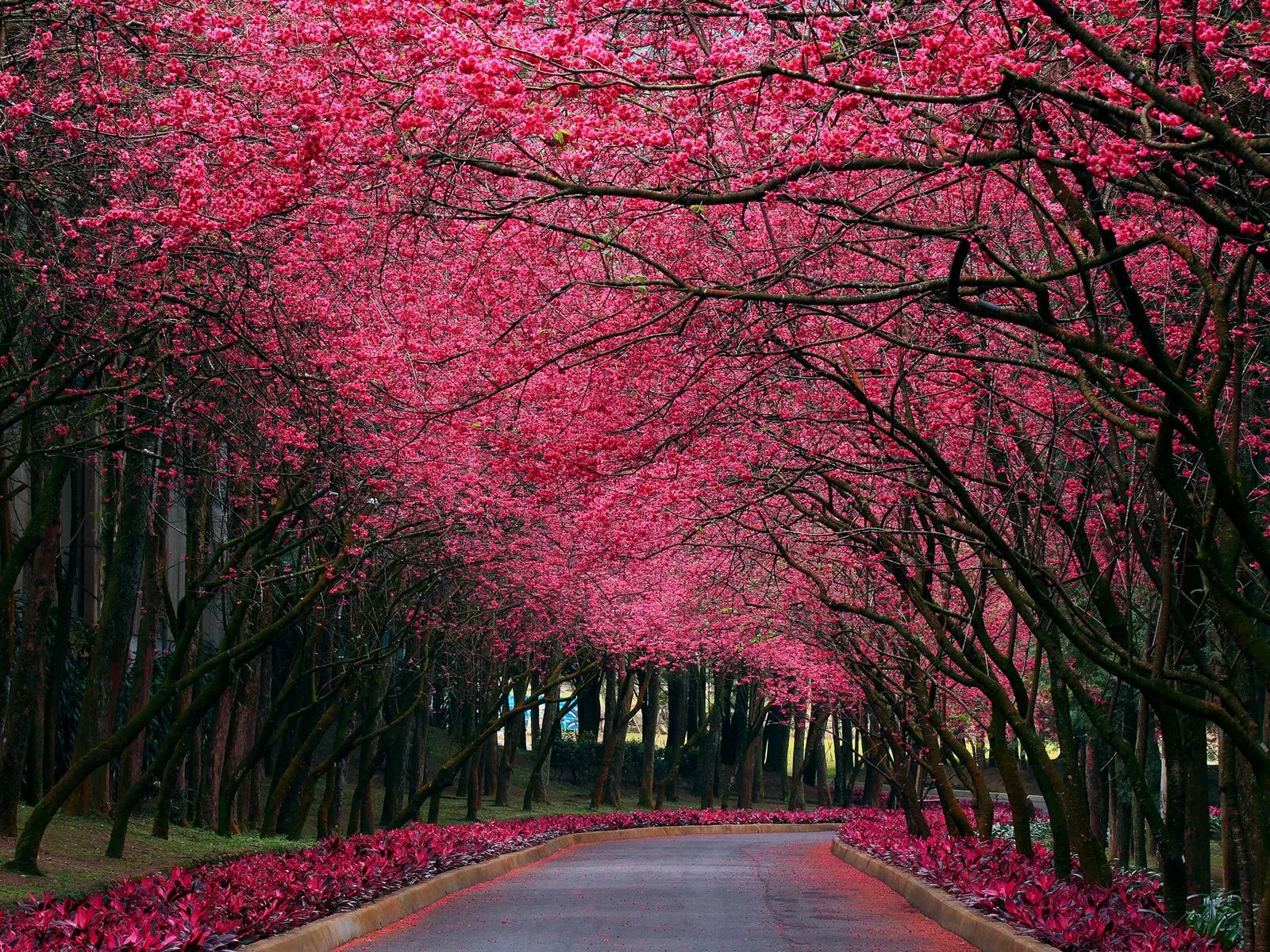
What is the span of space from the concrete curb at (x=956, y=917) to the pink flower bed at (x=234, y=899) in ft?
19.3

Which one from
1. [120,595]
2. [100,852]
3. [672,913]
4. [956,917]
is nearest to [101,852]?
[100,852]

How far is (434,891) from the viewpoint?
Result: 18.1 meters

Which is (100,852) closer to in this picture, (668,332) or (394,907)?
(394,907)

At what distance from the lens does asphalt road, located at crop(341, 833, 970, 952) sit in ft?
43.3

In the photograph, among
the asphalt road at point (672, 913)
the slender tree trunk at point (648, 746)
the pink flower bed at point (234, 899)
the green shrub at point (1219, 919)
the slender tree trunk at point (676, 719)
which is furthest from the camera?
the slender tree trunk at point (676, 719)

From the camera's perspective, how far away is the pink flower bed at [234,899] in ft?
29.6

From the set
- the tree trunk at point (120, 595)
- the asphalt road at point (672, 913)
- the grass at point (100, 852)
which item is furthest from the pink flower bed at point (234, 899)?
the tree trunk at point (120, 595)

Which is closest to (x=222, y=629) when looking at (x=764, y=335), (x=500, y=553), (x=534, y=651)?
(x=534, y=651)

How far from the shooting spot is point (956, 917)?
568 inches

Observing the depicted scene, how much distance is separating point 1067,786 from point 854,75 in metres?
8.78

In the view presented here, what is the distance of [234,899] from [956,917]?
7.11 m

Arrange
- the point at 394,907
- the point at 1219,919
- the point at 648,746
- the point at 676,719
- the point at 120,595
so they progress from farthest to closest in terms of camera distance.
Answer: the point at 676,719 < the point at 648,746 < the point at 120,595 < the point at 394,907 < the point at 1219,919

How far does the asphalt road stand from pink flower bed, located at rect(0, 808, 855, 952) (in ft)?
1.93

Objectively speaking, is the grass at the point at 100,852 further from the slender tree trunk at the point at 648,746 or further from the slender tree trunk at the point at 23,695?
the slender tree trunk at the point at 648,746
